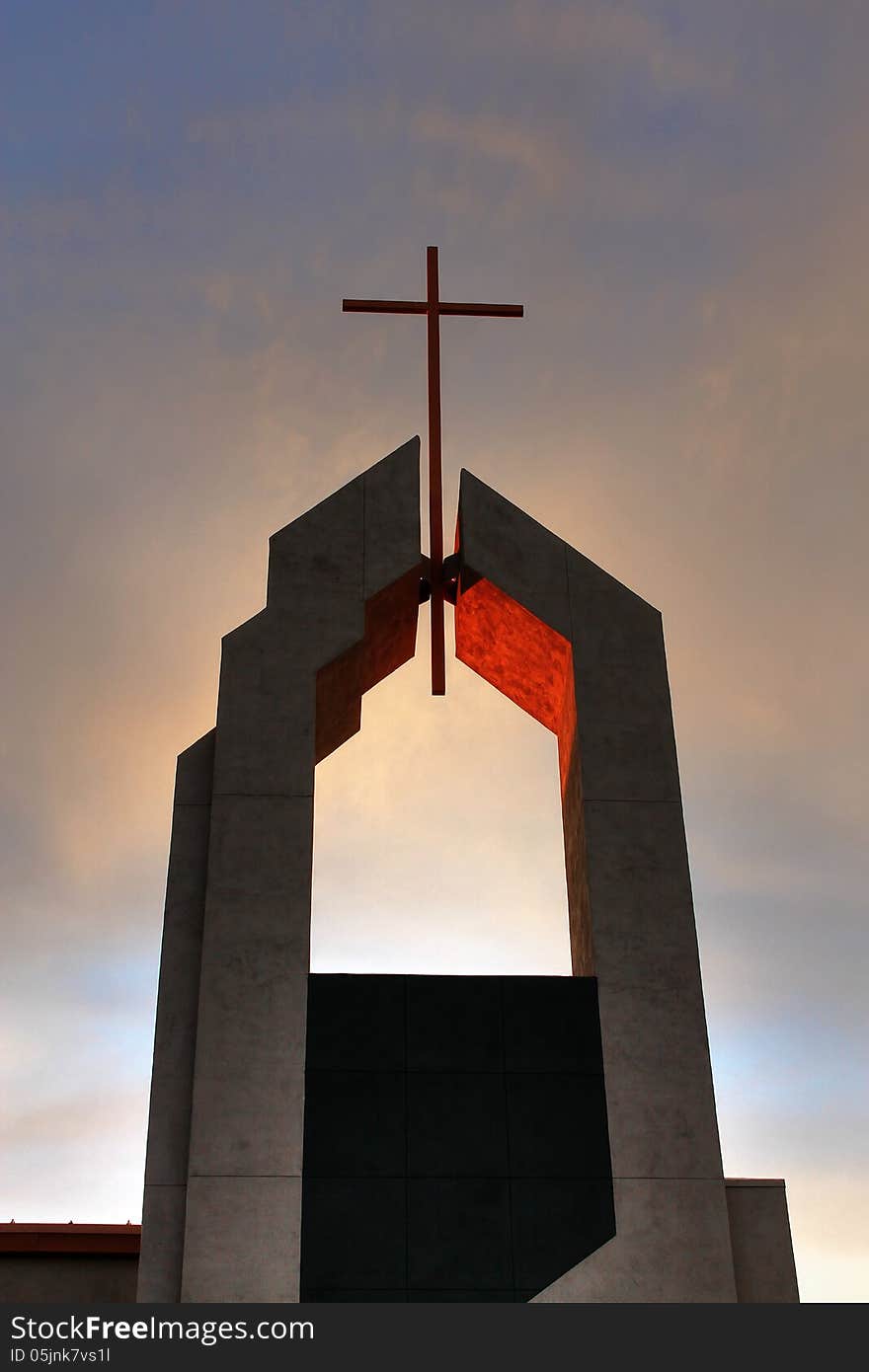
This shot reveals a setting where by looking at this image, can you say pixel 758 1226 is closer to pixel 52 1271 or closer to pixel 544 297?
pixel 52 1271

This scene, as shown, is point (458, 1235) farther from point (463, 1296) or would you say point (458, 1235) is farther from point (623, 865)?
point (623, 865)

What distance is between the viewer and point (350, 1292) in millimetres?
14211

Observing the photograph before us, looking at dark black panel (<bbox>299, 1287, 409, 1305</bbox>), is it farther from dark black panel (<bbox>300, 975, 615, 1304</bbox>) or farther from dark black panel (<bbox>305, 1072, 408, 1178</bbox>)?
dark black panel (<bbox>305, 1072, 408, 1178</bbox>)

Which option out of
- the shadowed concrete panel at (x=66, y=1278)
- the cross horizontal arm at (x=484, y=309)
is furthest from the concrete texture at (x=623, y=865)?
the shadowed concrete panel at (x=66, y=1278)

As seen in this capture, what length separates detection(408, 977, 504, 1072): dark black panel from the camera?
51.3 feet

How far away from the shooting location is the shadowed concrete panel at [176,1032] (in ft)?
47.5

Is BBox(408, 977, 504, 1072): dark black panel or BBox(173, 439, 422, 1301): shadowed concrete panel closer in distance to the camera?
BBox(173, 439, 422, 1301): shadowed concrete panel

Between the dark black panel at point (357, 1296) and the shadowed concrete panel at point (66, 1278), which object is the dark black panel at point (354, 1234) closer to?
the dark black panel at point (357, 1296)

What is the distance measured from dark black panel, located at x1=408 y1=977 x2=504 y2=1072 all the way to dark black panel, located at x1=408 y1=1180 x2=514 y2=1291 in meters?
1.35

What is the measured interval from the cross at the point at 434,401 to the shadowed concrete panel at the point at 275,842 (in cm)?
41

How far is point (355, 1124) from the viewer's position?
15133 mm

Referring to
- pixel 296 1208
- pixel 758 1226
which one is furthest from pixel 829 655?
pixel 296 1208

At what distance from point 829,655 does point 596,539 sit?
4.66 metres

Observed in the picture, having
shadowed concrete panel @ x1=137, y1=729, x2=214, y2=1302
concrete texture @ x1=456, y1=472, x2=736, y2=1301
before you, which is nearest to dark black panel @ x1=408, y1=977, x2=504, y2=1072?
concrete texture @ x1=456, y1=472, x2=736, y2=1301
